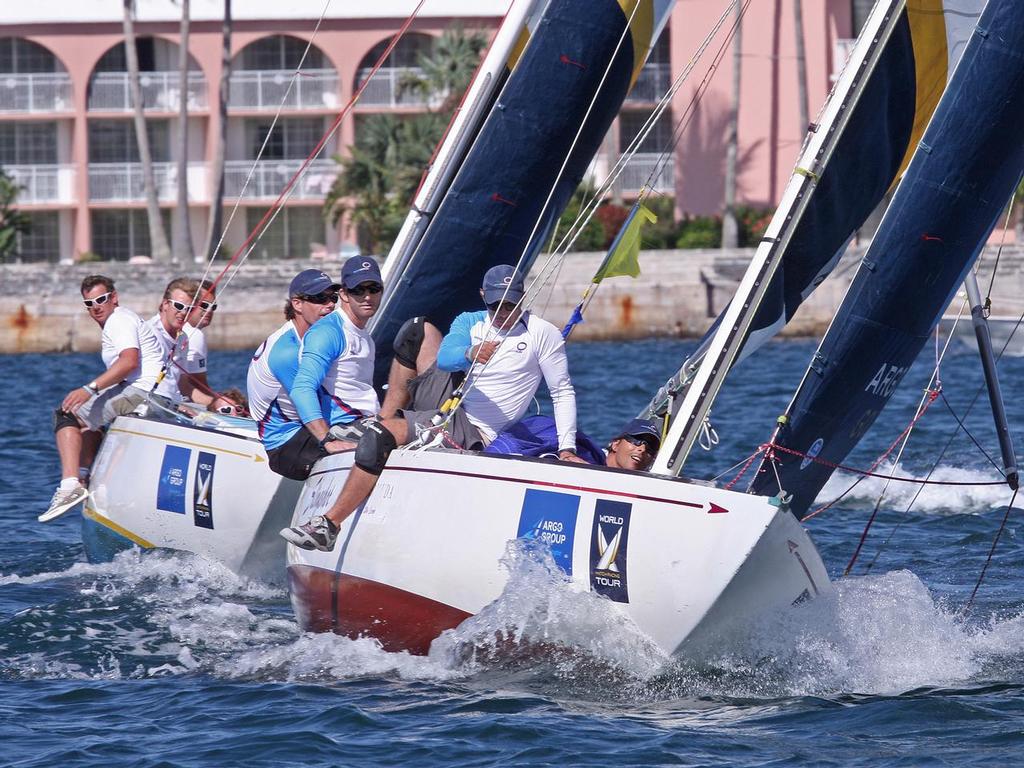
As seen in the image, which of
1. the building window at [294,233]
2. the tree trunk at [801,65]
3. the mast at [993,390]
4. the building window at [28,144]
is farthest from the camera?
the building window at [294,233]

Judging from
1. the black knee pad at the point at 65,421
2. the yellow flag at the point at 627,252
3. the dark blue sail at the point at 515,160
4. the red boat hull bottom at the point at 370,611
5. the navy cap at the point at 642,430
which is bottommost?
the red boat hull bottom at the point at 370,611

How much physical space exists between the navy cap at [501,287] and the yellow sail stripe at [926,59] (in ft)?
6.55

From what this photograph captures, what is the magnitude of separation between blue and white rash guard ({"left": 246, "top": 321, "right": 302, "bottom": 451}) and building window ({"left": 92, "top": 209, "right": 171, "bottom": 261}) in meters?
37.4

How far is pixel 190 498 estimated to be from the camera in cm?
998

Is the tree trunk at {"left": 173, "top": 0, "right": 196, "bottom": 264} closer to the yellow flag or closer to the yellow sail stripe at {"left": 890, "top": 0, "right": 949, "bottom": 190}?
the yellow flag

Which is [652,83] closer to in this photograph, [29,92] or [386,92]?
[386,92]

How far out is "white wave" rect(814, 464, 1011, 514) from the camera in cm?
1262

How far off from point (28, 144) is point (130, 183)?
3.25 meters

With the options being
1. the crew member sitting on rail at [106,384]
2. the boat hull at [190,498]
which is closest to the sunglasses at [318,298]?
the boat hull at [190,498]

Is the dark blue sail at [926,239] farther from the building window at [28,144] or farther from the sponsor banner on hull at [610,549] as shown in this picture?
the building window at [28,144]

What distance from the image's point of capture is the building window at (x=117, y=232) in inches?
1779

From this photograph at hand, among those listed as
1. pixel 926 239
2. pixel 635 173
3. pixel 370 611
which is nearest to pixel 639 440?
pixel 370 611

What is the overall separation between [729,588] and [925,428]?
11.4 metres

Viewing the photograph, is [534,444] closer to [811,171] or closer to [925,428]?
[811,171]
